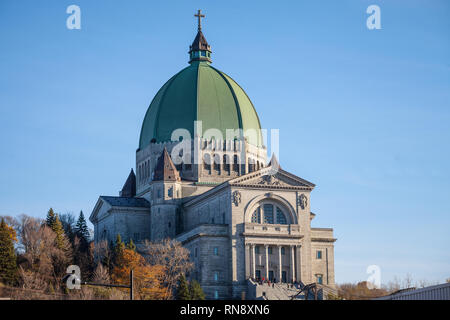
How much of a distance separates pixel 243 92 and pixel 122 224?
24458 millimetres

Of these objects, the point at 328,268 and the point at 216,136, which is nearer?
the point at 328,268

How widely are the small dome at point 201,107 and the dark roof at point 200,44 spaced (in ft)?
19.2

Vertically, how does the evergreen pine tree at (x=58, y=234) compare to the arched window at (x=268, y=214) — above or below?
below

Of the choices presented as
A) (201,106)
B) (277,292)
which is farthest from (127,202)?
(277,292)

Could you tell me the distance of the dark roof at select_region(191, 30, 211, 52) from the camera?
136 meters

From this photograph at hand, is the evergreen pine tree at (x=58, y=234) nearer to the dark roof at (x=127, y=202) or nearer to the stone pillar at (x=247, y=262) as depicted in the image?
the dark roof at (x=127, y=202)

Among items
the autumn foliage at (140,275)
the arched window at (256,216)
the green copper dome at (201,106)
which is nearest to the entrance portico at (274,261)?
the arched window at (256,216)

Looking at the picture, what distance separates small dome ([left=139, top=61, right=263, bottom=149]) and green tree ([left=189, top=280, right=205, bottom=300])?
31.0 m

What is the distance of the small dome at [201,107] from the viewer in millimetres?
125375

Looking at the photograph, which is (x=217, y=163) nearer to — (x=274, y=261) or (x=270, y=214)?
(x=270, y=214)

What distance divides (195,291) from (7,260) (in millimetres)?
19426
